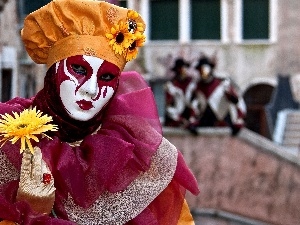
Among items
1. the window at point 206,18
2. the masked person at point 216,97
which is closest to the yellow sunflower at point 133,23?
the masked person at point 216,97

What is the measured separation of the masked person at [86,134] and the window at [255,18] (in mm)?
11334

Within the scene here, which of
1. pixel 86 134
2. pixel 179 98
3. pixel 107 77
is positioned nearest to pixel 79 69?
pixel 107 77

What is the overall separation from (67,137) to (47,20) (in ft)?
1.07

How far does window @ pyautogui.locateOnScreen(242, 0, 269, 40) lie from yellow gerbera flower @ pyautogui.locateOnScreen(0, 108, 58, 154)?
11575 mm

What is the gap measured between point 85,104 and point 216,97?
19.8 feet

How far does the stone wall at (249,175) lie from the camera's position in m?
8.21

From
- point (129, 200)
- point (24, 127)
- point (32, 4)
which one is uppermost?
point (32, 4)

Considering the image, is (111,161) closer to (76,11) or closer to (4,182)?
(4,182)

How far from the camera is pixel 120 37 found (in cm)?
200

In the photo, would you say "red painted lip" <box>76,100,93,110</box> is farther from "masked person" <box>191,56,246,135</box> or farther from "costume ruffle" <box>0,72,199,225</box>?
"masked person" <box>191,56,246,135</box>

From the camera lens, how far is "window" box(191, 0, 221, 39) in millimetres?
13273

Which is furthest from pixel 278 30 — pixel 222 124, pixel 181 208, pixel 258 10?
pixel 181 208

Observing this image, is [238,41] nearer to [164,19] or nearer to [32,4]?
[164,19]

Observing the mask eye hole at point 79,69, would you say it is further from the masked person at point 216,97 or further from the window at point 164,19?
the window at point 164,19
